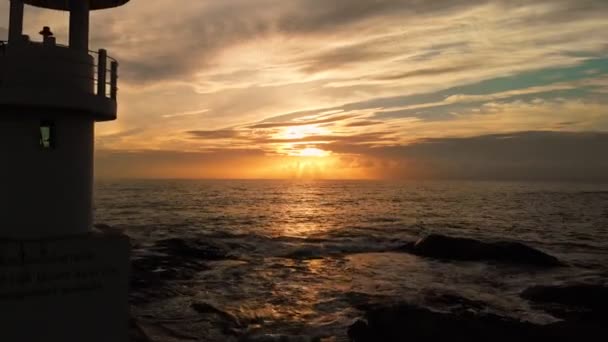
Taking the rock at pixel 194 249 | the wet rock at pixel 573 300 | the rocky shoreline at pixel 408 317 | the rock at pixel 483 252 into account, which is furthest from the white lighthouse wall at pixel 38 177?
the rock at pixel 483 252

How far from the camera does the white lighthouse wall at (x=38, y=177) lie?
7.43 meters

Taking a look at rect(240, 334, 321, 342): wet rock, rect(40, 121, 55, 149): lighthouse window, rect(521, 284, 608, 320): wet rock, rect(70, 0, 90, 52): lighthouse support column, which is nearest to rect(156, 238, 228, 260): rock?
rect(240, 334, 321, 342): wet rock

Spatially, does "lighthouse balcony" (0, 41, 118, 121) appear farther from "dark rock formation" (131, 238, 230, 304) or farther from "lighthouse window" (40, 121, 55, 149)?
"dark rock formation" (131, 238, 230, 304)

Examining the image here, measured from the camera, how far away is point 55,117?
301 inches

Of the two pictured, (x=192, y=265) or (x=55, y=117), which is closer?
(x=55, y=117)

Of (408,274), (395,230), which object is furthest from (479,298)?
(395,230)

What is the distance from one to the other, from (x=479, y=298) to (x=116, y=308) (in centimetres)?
1536

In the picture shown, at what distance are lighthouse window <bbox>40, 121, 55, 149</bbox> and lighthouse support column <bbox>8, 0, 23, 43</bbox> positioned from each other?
4.84ft

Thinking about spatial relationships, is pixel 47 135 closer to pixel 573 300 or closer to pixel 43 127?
pixel 43 127

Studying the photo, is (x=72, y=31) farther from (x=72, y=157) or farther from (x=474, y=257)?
(x=474, y=257)

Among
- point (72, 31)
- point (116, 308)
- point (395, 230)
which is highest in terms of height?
point (72, 31)

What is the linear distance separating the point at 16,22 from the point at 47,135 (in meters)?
2.04

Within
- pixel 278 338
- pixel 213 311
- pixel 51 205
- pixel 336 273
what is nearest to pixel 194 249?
pixel 336 273

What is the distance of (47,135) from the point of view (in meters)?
7.61
